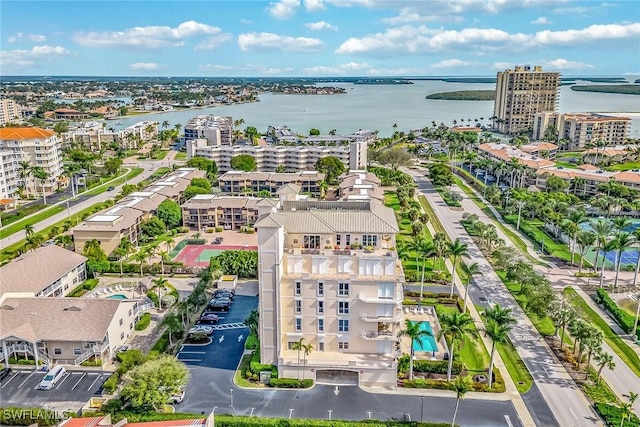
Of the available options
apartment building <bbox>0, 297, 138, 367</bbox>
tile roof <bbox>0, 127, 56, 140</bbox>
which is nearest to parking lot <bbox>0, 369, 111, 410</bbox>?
apartment building <bbox>0, 297, 138, 367</bbox>

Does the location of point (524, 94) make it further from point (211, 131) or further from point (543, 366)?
point (543, 366)

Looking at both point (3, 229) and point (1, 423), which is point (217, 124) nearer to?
point (3, 229)

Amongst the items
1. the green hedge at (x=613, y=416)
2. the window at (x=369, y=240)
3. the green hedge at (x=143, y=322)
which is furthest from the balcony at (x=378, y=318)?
the green hedge at (x=143, y=322)

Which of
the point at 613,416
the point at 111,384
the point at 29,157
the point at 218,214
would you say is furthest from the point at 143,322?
the point at 29,157

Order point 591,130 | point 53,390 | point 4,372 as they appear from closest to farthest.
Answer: point 53,390 → point 4,372 → point 591,130

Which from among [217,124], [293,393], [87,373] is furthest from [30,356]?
[217,124]
